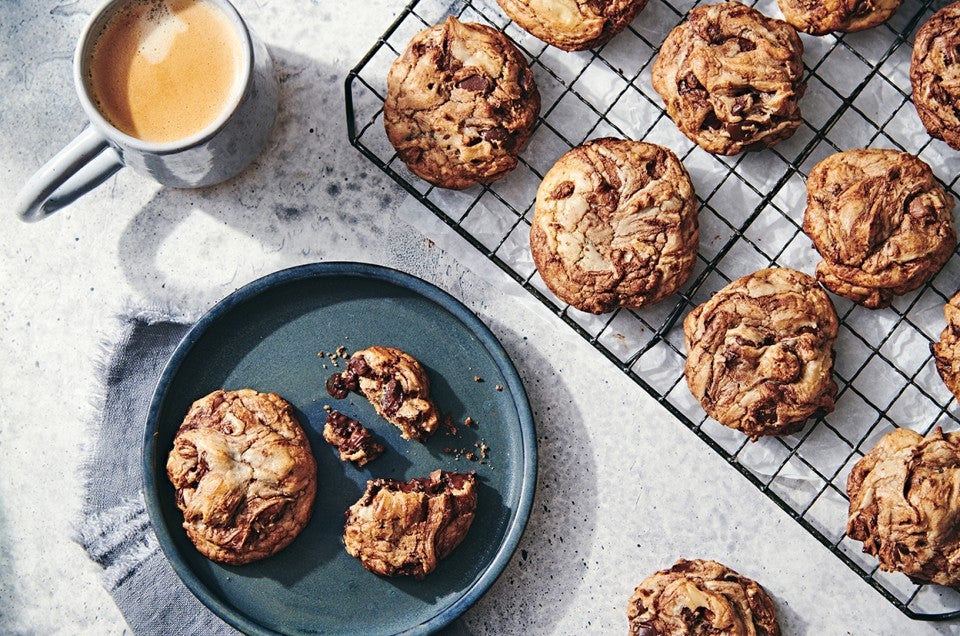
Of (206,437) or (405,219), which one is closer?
(206,437)

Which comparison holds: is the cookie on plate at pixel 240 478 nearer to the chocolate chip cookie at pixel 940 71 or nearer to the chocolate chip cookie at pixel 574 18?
the chocolate chip cookie at pixel 574 18

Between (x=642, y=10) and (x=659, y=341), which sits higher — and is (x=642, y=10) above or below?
above

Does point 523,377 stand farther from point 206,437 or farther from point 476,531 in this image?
point 206,437

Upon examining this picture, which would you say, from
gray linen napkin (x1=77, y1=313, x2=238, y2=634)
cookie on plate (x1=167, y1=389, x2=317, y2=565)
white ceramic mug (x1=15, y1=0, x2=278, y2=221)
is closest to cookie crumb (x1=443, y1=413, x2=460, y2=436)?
cookie on plate (x1=167, y1=389, x2=317, y2=565)

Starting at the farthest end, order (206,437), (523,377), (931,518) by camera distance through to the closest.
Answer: (523,377) < (206,437) < (931,518)

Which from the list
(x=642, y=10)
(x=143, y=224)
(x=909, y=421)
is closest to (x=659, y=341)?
(x=909, y=421)

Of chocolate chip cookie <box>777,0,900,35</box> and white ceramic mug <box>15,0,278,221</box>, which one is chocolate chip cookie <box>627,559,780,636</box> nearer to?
chocolate chip cookie <box>777,0,900,35</box>
